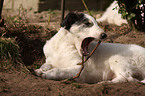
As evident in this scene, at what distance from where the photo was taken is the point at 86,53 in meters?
3.46

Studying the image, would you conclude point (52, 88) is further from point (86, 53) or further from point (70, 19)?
point (70, 19)

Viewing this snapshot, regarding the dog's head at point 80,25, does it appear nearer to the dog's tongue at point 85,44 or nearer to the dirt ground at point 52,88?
the dog's tongue at point 85,44

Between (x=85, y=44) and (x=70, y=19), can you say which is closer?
(x=70, y=19)

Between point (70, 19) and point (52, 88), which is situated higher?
point (70, 19)

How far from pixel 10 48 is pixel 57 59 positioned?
3.84 feet

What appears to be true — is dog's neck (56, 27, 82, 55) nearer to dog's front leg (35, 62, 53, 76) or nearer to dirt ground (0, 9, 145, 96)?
dog's front leg (35, 62, 53, 76)

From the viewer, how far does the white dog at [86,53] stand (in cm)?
334

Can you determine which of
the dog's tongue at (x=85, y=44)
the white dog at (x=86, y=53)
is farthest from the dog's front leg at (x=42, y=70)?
the dog's tongue at (x=85, y=44)

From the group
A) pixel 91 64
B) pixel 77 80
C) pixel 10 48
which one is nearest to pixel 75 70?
pixel 77 80

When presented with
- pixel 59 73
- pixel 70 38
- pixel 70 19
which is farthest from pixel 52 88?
pixel 70 19

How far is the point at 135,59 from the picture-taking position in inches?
144

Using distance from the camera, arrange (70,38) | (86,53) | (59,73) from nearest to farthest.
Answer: (59,73) < (86,53) < (70,38)

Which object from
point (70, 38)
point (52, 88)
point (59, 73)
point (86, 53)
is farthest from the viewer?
point (70, 38)

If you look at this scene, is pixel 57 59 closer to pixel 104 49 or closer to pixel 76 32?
pixel 76 32
